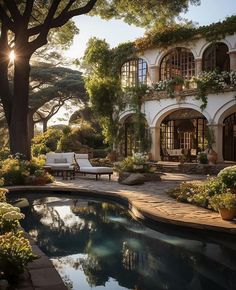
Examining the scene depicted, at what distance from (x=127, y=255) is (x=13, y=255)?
2587 mm

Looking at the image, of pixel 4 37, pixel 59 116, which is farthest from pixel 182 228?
pixel 59 116

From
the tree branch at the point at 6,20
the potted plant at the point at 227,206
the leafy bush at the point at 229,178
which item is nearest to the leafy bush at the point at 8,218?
the potted plant at the point at 227,206

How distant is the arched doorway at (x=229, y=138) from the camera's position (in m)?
20.1

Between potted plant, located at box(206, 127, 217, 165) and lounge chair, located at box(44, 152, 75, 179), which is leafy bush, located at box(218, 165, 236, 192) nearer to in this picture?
lounge chair, located at box(44, 152, 75, 179)

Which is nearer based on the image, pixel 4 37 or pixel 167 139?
pixel 4 37

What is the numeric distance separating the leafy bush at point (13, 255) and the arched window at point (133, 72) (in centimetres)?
1848

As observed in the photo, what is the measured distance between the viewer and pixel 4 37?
632 inches

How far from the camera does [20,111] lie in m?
15.4

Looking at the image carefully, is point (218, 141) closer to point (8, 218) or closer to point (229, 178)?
point (229, 178)

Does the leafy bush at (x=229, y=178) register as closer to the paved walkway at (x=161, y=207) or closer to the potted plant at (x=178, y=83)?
the paved walkway at (x=161, y=207)

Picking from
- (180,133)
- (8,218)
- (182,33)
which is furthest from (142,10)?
(8,218)

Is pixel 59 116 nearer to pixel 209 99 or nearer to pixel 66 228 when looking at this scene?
pixel 209 99

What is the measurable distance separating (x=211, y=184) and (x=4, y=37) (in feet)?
35.6

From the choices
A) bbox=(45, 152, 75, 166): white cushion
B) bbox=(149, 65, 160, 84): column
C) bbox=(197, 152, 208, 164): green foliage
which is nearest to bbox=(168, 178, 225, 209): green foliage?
bbox=(45, 152, 75, 166): white cushion
